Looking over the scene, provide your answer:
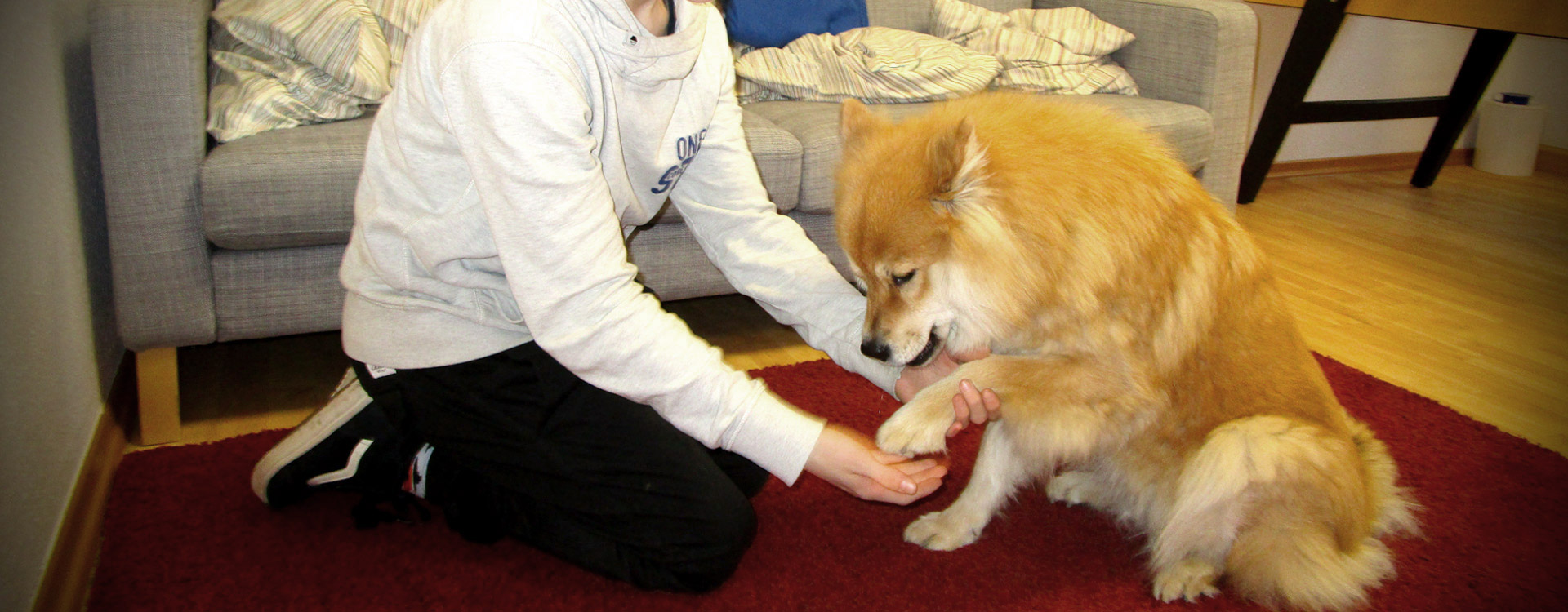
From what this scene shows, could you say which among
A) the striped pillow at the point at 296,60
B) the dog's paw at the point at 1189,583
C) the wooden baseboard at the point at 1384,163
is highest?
the striped pillow at the point at 296,60

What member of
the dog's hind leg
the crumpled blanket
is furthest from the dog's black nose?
the crumpled blanket

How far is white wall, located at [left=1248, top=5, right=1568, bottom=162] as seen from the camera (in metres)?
4.27

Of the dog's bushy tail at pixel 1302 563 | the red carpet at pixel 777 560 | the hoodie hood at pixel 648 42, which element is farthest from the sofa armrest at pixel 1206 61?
the hoodie hood at pixel 648 42

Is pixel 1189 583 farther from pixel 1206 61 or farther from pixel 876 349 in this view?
pixel 1206 61

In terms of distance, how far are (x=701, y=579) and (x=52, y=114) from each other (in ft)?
4.53

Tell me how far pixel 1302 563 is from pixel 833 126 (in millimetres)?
1347

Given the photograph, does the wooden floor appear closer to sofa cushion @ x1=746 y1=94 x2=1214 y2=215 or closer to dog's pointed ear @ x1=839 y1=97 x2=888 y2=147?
sofa cushion @ x1=746 y1=94 x2=1214 y2=215

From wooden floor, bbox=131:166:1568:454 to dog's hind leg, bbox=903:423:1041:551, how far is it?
0.76 meters

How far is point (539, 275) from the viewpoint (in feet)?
3.45

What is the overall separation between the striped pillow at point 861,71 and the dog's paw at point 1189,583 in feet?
4.85

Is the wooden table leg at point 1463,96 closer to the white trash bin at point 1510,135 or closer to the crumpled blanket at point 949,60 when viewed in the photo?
the white trash bin at point 1510,135

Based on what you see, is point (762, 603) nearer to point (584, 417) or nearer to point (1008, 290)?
point (584, 417)

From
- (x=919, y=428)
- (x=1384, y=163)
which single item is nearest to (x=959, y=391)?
(x=919, y=428)

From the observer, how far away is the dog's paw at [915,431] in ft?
4.09
